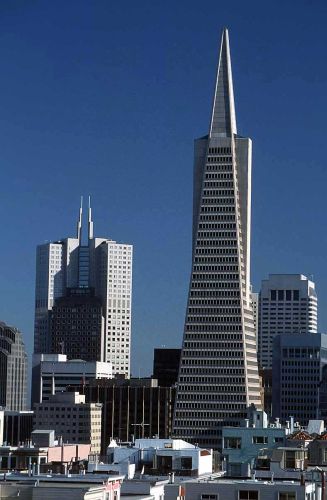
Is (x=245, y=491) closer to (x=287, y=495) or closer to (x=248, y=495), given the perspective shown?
(x=248, y=495)

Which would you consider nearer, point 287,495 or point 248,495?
point 248,495

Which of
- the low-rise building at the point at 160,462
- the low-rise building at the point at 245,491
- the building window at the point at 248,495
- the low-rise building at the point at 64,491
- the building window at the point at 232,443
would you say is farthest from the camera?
the building window at the point at 232,443

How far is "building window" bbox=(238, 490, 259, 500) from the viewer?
76.1 m

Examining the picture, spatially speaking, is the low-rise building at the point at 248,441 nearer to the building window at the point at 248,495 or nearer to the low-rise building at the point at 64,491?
the building window at the point at 248,495

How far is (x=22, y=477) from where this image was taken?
75875 millimetres

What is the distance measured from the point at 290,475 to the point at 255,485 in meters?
14.8

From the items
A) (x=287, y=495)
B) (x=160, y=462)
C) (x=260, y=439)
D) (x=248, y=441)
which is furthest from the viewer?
(x=248, y=441)

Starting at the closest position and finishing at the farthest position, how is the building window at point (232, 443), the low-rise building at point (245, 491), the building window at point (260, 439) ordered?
the low-rise building at point (245, 491)
the building window at point (260, 439)
the building window at point (232, 443)

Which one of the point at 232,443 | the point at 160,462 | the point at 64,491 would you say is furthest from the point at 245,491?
the point at 232,443

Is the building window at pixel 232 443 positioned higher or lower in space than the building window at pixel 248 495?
higher

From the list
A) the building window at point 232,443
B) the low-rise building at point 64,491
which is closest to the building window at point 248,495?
the low-rise building at point 64,491

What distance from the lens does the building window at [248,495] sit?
7612 centimetres

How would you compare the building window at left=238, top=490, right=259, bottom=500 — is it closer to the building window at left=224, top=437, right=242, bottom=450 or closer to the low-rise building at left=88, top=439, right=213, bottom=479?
the low-rise building at left=88, top=439, right=213, bottom=479

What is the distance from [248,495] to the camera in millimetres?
76312
